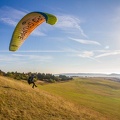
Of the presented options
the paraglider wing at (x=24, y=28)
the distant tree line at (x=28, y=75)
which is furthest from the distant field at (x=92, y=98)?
the paraglider wing at (x=24, y=28)

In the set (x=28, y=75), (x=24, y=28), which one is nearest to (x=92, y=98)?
(x=28, y=75)

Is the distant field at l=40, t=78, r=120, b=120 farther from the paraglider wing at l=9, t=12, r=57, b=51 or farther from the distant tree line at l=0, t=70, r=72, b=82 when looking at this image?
the paraglider wing at l=9, t=12, r=57, b=51

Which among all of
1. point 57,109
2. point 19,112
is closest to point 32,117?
point 19,112

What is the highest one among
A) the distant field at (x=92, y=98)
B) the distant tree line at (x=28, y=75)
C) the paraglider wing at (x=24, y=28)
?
the paraglider wing at (x=24, y=28)

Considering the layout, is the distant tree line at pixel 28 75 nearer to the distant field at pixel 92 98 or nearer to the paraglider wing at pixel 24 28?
the distant field at pixel 92 98

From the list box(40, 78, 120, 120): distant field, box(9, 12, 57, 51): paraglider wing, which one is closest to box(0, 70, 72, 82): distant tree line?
box(40, 78, 120, 120): distant field

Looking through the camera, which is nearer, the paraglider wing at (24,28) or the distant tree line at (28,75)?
the paraglider wing at (24,28)

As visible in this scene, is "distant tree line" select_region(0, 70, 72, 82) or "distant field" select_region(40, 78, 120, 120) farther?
"distant tree line" select_region(0, 70, 72, 82)

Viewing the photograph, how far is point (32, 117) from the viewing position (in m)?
19.8

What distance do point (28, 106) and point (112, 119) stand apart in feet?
38.0

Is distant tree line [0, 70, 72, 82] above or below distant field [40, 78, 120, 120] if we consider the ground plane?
above

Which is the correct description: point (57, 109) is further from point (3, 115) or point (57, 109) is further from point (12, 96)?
point (3, 115)

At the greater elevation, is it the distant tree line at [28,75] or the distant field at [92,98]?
the distant tree line at [28,75]

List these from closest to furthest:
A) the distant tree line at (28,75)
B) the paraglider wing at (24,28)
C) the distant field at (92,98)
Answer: the paraglider wing at (24,28)
the distant field at (92,98)
the distant tree line at (28,75)
